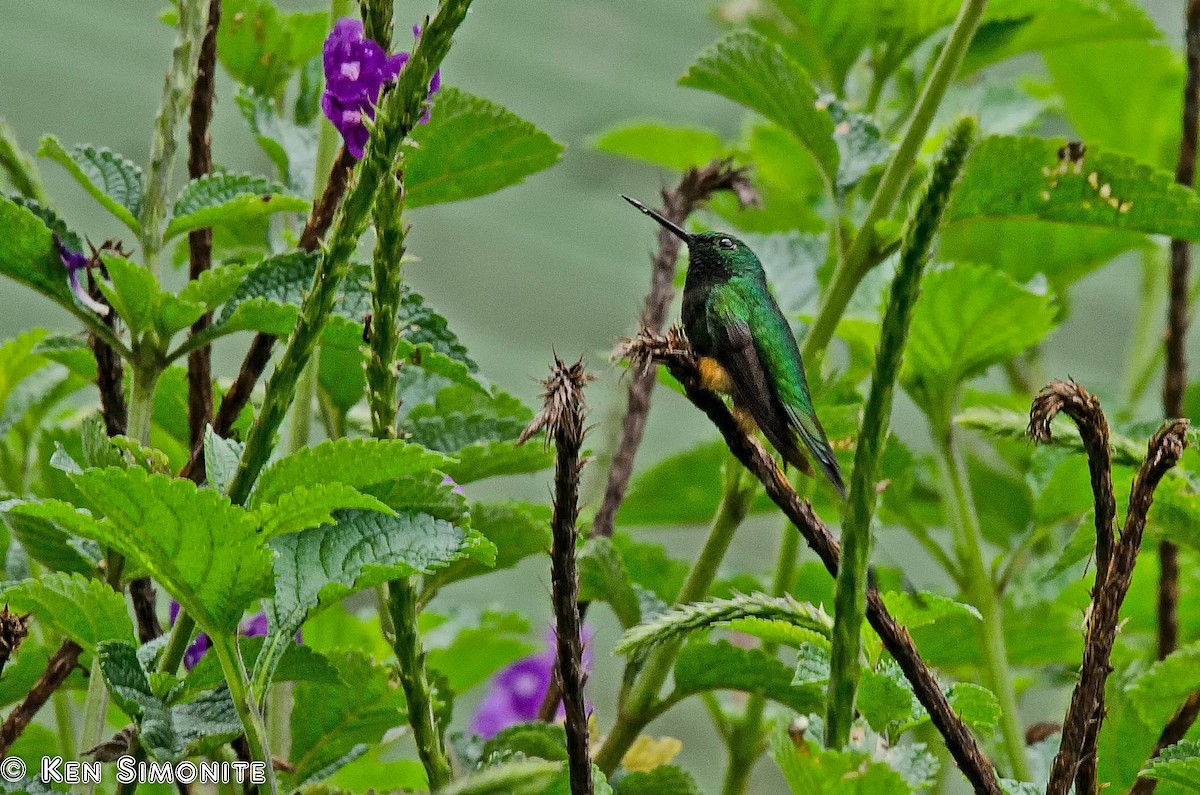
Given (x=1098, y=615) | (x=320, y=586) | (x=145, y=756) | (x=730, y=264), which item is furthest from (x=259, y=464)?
(x=730, y=264)

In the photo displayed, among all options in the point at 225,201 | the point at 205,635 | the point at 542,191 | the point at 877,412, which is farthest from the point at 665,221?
the point at 542,191

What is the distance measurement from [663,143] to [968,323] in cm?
74

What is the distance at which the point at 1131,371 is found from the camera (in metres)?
1.70

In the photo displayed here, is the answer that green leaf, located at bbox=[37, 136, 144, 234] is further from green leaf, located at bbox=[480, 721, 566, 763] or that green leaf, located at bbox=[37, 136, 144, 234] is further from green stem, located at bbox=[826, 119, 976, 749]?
green stem, located at bbox=[826, 119, 976, 749]

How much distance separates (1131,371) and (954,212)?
927 mm

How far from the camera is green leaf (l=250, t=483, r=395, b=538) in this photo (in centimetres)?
52

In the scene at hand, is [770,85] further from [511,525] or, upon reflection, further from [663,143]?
[663,143]

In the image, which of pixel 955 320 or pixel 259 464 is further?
pixel 955 320

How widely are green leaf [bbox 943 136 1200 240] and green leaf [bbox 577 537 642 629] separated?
36cm

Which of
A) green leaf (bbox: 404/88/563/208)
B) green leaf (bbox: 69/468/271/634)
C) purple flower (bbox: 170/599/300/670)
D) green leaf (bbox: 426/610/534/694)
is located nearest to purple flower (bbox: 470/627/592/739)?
green leaf (bbox: 426/610/534/694)

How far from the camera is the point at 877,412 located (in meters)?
0.40

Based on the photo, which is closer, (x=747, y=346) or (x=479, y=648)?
(x=747, y=346)

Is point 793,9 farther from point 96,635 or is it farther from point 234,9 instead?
point 96,635

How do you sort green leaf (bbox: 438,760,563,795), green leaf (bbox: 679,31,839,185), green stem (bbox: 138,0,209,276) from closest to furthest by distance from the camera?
1. green leaf (bbox: 438,760,563,795)
2. green stem (bbox: 138,0,209,276)
3. green leaf (bbox: 679,31,839,185)
